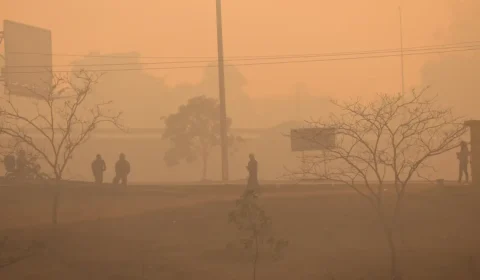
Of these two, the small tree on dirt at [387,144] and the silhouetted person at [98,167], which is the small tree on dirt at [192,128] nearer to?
the silhouetted person at [98,167]

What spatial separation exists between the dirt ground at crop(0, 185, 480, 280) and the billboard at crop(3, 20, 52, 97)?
1780cm

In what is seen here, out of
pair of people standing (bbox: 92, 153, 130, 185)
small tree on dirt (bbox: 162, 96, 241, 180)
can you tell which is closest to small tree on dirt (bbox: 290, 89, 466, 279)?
pair of people standing (bbox: 92, 153, 130, 185)

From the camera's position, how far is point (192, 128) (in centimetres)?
6153

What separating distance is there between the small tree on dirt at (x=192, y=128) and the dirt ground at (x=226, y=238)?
35.4m

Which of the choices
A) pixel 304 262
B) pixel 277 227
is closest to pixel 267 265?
pixel 304 262

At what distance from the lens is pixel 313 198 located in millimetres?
23734

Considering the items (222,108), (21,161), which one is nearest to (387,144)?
(21,161)

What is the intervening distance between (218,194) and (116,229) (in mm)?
9190

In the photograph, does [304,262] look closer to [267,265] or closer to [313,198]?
[267,265]

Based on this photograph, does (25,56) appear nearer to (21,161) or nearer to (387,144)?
(21,161)

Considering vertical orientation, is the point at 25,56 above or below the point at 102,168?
above

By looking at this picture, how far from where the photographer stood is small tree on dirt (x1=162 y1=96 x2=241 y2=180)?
202 feet

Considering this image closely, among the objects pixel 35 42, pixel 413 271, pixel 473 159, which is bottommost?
pixel 413 271

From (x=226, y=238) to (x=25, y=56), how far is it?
29693 millimetres
